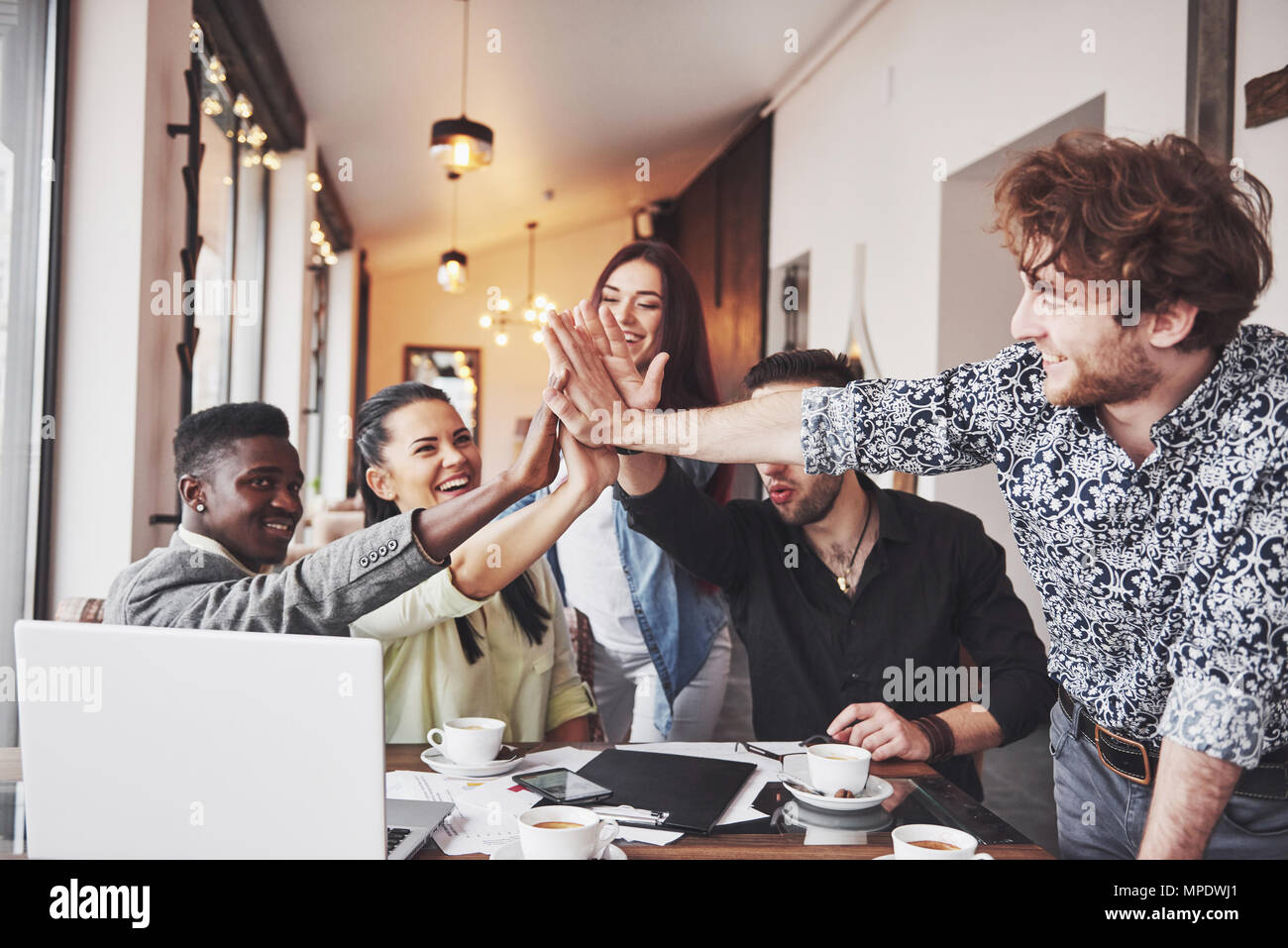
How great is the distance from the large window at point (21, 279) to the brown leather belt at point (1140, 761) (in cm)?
244

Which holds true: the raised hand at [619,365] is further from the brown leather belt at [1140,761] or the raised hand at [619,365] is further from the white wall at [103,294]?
the white wall at [103,294]

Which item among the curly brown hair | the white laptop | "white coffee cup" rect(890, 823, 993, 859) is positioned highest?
the curly brown hair

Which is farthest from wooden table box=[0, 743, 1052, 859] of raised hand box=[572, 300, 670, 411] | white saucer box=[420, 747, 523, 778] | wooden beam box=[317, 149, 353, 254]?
wooden beam box=[317, 149, 353, 254]

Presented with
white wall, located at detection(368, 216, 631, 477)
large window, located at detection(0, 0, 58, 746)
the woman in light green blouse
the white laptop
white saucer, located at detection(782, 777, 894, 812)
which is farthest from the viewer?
white wall, located at detection(368, 216, 631, 477)

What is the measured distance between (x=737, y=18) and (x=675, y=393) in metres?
3.87

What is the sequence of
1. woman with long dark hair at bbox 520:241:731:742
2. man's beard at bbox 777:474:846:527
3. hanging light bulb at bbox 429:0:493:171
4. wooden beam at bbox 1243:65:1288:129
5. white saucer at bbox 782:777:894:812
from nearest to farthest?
white saucer at bbox 782:777:894:812, man's beard at bbox 777:474:846:527, woman with long dark hair at bbox 520:241:731:742, wooden beam at bbox 1243:65:1288:129, hanging light bulb at bbox 429:0:493:171

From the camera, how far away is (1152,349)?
1.28 m

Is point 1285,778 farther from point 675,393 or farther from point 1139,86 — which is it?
point 1139,86

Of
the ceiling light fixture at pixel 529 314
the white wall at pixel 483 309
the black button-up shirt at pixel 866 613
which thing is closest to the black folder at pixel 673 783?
the black button-up shirt at pixel 866 613

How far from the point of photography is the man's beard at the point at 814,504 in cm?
210

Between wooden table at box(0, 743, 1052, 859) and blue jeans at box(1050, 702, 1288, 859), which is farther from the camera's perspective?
blue jeans at box(1050, 702, 1288, 859)

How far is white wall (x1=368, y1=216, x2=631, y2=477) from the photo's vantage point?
1190 cm

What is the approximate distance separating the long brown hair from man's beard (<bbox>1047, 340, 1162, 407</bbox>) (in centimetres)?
111

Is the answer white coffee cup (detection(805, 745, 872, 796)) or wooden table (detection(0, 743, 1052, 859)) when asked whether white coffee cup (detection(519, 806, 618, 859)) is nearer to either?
wooden table (detection(0, 743, 1052, 859))
